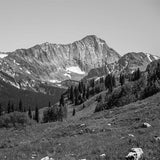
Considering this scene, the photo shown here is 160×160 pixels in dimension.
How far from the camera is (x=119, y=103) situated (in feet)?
355

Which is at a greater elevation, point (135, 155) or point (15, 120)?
point (135, 155)

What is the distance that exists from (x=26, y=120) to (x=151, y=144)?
264ft

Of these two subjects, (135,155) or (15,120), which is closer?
(135,155)

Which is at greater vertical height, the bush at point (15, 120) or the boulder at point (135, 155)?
the boulder at point (135, 155)

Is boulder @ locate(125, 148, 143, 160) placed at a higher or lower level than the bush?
higher

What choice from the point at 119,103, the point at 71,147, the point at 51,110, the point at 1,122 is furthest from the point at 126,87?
the point at 71,147

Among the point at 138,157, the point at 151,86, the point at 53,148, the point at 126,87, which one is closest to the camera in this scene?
the point at 138,157

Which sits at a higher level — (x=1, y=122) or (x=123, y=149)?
(x=123, y=149)

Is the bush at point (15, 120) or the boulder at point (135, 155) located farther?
the bush at point (15, 120)

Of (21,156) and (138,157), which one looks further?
(21,156)

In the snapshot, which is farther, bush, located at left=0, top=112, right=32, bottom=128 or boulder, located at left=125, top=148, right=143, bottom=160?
bush, located at left=0, top=112, right=32, bottom=128

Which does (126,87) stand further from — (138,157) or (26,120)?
(138,157)

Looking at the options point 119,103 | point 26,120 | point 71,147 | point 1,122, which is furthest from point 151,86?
point 71,147

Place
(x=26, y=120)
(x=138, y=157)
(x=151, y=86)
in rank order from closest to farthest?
1. (x=138, y=157)
2. (x=26, y=120)
3. (x=151, y=86)
